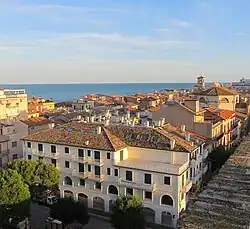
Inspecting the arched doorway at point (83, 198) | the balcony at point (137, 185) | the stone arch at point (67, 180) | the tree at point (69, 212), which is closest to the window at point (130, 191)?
the balcony at point (137, 185)

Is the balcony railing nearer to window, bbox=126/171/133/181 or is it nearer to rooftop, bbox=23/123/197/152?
rooftop, bbox=23/123/197/152

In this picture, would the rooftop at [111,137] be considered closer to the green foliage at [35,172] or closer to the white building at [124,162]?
the white building at [124,162]

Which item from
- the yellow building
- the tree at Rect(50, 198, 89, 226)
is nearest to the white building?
the tree at Rect(50, 198, 89, 226)

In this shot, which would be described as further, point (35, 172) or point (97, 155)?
point (97, 155)

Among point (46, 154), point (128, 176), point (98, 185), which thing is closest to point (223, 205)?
point (128, 176)

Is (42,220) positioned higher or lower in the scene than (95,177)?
lower

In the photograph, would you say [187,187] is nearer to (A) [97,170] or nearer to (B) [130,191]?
(B) [130,191]

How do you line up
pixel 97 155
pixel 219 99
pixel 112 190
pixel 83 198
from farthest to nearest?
pixel 219 99 → pixel 83 198 → pixel 97 155 → pixel 112 190
